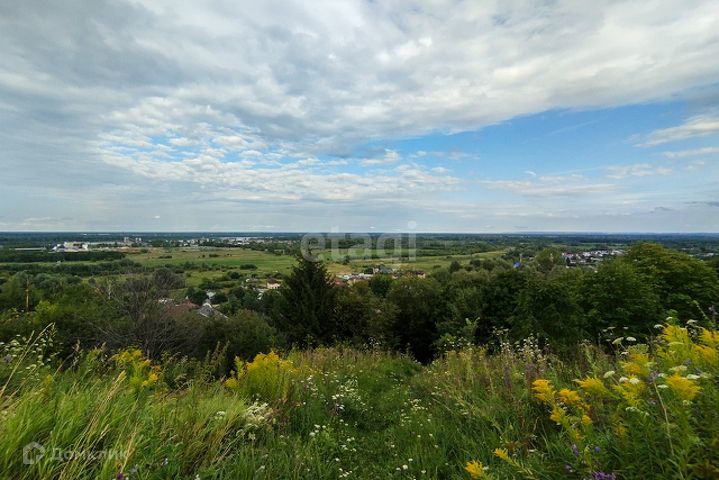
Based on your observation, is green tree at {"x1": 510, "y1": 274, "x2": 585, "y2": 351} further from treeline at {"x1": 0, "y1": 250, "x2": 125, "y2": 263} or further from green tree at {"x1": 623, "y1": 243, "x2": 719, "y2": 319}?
treeline at {"x1": 0, "y1": 250, "x2": 125, "y2": 263}

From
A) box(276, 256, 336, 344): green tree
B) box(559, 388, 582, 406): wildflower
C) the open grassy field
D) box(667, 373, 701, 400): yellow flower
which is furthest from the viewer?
the open grassy field

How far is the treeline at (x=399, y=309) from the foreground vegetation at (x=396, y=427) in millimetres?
8464

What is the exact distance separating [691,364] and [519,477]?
125cm

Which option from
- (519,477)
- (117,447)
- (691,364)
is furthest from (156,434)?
(691,364)

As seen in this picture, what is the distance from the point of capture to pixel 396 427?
12.5ft

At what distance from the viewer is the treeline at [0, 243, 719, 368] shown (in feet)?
52.5

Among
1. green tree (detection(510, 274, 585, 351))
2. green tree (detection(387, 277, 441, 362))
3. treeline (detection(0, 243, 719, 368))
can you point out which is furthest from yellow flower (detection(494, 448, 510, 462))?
green tree (detection(387, 277, 441, 362))

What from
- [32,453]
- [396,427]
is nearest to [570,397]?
[396,427]

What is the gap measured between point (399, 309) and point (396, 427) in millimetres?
21407

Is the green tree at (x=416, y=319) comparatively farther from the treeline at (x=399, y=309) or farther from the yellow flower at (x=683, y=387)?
the yellow flower at (x=683, y=387)

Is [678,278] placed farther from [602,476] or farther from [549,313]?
[602,476]

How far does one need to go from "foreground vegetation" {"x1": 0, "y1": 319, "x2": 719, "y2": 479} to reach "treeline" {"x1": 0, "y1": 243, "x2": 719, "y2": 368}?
27.8 feet

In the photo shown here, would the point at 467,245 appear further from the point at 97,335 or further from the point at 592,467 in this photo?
the point at 592,467

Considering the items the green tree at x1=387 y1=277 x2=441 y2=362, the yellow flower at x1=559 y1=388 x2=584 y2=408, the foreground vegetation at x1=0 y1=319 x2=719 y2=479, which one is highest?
the yellow flower at x1=559 y1=388 x2=584 y2=408
